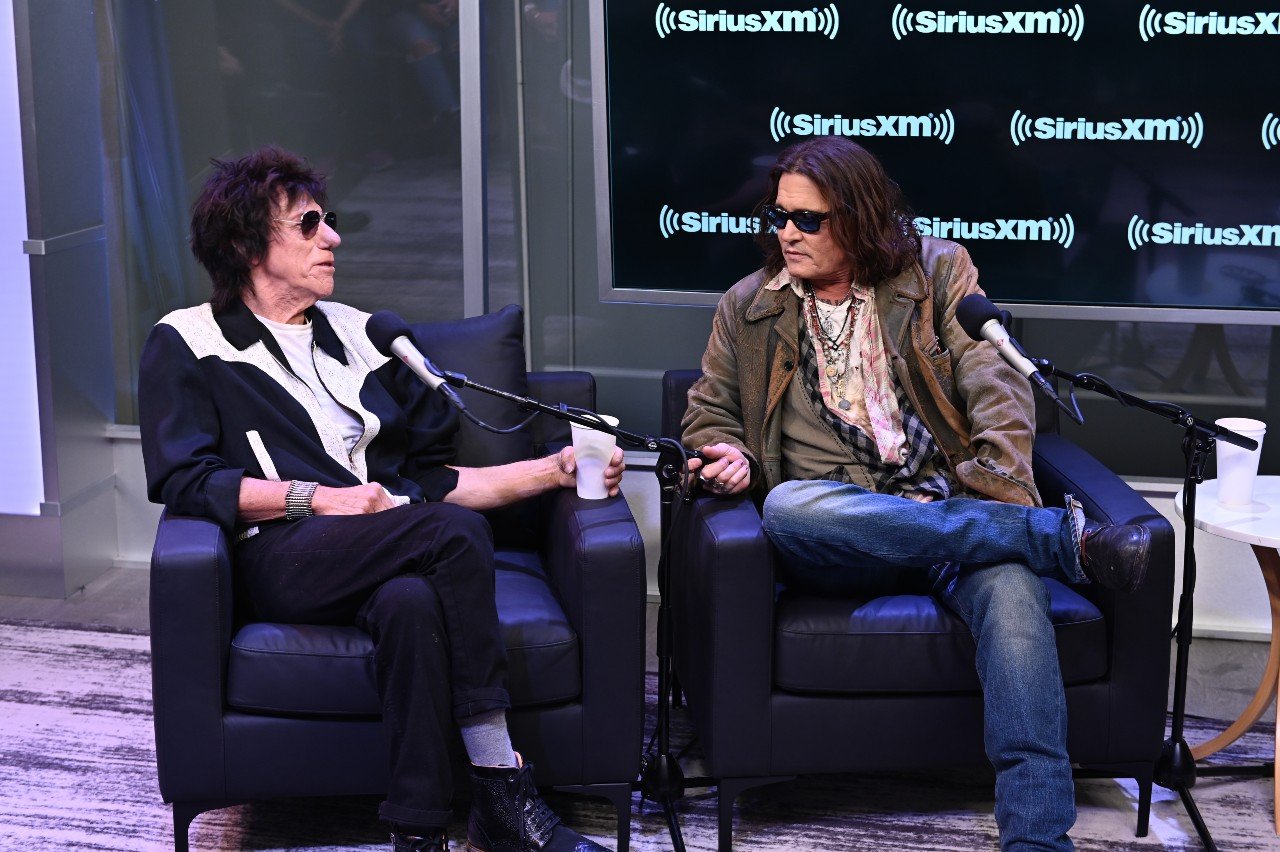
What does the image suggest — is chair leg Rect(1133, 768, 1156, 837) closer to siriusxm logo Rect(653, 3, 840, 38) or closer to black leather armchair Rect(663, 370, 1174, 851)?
black leather armchair Rect(663, 370, 1174, 851)

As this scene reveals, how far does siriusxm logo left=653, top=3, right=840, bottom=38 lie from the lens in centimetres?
351

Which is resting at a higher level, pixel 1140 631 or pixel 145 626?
pixel 1140 631

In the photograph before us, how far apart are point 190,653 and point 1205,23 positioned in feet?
8.50

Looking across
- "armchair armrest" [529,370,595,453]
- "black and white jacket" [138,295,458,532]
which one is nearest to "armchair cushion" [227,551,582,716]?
"black and white jacket" [138,295,458,532]

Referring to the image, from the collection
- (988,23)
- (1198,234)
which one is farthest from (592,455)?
(1198,234)

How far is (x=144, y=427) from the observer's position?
287 centimetres

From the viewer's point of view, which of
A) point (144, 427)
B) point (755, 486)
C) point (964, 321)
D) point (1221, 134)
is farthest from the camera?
point (1221, 134)

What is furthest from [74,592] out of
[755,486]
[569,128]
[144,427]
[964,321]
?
[964,321]

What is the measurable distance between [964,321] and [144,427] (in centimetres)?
156

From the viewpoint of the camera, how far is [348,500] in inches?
113

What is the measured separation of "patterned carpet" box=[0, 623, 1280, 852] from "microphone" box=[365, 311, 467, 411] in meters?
1.03

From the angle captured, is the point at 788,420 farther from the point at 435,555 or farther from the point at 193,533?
the point at 193,533

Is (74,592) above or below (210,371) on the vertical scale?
below

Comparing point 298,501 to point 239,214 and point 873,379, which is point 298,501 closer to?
point 239,214
